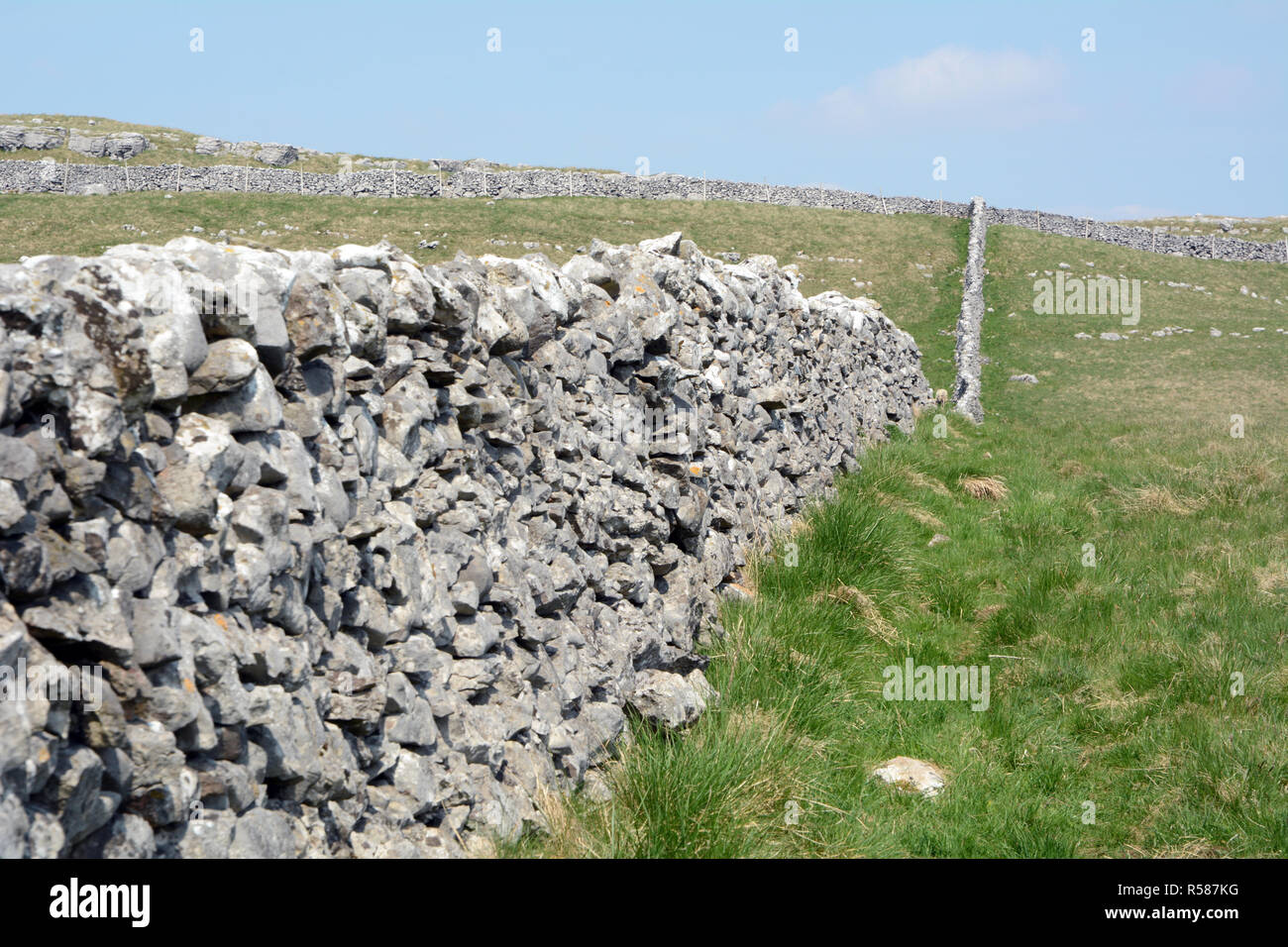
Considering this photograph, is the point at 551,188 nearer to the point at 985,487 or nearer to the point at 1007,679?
the point at 985,487

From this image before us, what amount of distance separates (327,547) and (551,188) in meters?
47.2

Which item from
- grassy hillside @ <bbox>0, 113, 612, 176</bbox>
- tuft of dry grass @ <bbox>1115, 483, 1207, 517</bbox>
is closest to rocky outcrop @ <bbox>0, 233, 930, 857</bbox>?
tuft of dry grass @ <bbox>1115, 483, 1207, 517</bbox>

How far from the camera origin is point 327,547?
11.6 feet

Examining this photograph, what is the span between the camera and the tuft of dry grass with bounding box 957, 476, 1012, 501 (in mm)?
12727

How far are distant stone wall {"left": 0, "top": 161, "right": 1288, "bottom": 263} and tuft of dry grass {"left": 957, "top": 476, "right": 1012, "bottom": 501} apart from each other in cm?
3694

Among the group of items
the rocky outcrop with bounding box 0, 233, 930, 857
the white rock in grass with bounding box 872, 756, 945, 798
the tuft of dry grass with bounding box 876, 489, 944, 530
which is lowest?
the white rock in grass with bounding box 872, 756, 945, 798

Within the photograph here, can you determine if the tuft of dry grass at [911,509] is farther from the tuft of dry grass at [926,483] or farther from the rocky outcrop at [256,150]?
the rocky outcrop at [256,150]

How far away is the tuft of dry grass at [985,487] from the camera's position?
1273 cm

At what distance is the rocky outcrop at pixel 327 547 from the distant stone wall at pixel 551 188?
41.4m

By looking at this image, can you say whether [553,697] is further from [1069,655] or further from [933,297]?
[933,297]

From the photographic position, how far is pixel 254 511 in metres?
3.08

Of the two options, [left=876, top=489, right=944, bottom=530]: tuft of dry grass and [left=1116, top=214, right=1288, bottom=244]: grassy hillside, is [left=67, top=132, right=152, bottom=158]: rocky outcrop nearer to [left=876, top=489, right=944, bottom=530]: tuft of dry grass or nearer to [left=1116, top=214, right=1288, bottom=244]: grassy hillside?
[left=876, top=489, right=944, bottom=530]: tuft of dry grass

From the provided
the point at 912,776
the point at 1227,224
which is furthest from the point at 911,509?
the point at 1227,224
